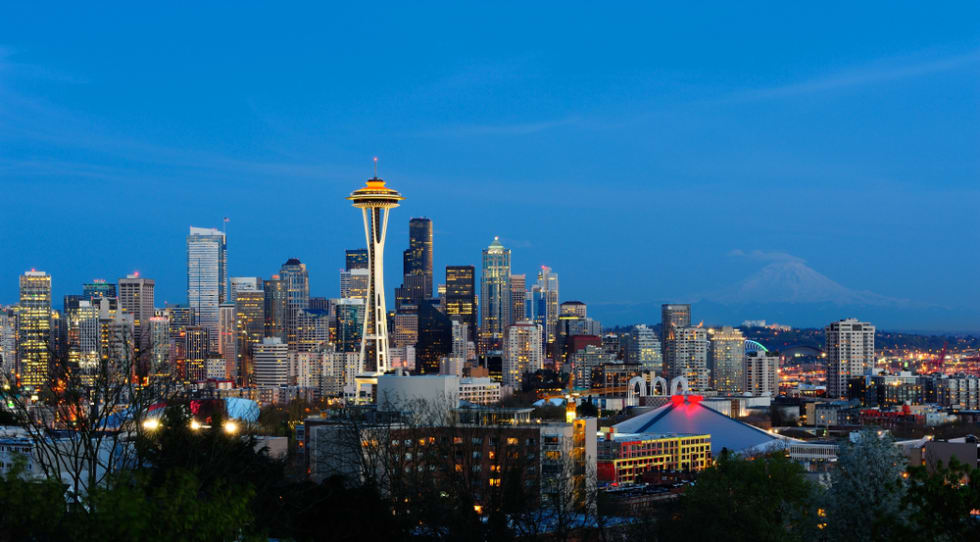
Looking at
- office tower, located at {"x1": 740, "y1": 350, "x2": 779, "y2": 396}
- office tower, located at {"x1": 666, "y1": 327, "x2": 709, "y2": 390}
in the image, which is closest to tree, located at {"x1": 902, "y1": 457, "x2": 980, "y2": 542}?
office tower, located at {"x1": 740, "y1": 350, "x2": 779, "y2": 396}

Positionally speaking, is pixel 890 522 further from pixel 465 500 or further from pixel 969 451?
pixel 969 451

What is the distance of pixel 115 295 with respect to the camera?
548 feet

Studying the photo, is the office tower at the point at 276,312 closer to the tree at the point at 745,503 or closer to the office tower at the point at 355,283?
the office tower at the point at 355,283

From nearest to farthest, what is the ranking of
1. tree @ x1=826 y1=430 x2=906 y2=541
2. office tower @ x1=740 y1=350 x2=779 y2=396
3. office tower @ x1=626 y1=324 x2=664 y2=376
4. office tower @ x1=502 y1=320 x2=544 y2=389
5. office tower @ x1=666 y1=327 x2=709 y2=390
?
tree @ x1=826 y1=430 x2=906 y2=541, office tower @ x1=740 y1=350 x2=779 y2=396, office tower @ x1=502 y1=320 x2=544 y2=389, office tower @ x1=666 y1=327 x2=709 y2=390, office tower @ x1=626 y1=324 x2=664 y2=376

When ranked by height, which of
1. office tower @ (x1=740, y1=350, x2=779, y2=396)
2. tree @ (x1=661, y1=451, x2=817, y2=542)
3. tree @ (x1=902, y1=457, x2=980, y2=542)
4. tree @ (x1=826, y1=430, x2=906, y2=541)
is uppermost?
tree @ (x1=902, y1=457, x2=980, y2=542)

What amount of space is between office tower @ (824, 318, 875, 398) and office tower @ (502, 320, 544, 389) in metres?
Result: 33.5

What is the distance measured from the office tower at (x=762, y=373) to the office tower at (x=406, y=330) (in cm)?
4683

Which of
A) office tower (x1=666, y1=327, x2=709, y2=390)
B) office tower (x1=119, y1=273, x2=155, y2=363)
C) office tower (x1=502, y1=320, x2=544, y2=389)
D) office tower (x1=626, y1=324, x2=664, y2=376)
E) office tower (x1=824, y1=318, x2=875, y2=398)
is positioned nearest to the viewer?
office tower (x1=824, y1=318, x2=875, y2=398)

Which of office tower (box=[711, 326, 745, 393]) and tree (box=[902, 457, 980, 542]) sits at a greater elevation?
tree (box=[902, 457, 980, 542])

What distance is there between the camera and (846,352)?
131000 mm

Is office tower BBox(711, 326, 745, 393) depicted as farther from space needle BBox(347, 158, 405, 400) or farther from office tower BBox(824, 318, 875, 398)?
space needle BBox(347, 158, 405, 400)

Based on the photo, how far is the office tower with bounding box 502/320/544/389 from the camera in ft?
474

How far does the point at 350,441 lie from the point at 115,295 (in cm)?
14135

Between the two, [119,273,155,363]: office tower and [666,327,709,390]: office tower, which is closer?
[666,327,709,390]: office tower
